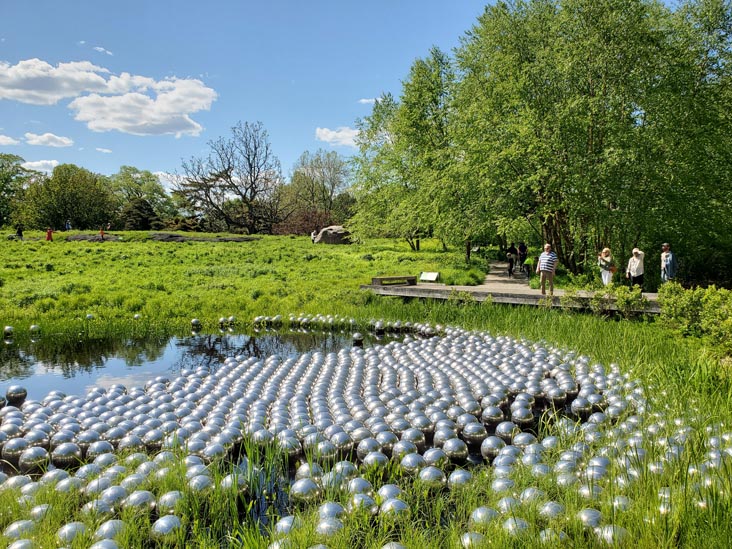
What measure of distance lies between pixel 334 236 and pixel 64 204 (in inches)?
1315

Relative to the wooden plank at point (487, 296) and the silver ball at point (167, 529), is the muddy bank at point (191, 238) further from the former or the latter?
the silver ball at point (167, 529)

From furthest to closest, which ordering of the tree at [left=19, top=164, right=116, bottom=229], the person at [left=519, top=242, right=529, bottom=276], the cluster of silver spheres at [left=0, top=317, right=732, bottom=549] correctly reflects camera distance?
the tree at [left=19, top=164, right=116, bottom=229]
the person at [left=519, top=242, right=529, bottom=276]
the cluster of silver spheres at [left=0, top=317, right=732, bottom=549]

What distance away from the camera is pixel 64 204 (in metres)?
54.2

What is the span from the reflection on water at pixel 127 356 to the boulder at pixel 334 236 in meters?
28.0

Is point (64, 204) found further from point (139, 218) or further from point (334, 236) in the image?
→ point (334, 236)

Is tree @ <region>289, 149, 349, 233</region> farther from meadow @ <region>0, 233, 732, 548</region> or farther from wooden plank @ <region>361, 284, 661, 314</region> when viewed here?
wooden plank @ <region>361, 284, 661, 314</region>

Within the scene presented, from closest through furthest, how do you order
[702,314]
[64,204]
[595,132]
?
[702,314], [595,132], [64,204]

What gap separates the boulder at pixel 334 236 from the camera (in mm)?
40469

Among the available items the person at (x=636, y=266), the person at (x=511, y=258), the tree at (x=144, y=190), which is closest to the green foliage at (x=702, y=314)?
the person at (x=636, y=266)

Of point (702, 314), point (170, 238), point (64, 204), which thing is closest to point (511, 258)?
point (702, 314)

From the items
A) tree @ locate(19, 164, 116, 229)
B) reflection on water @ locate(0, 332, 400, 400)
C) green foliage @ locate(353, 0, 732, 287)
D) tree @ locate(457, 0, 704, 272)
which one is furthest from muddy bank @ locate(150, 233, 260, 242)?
tree @ locate(19, 164, 116, 229)

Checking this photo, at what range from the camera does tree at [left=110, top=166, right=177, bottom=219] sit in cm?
7831

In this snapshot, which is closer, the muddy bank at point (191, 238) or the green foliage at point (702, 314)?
the green foliage at point (702, 314)

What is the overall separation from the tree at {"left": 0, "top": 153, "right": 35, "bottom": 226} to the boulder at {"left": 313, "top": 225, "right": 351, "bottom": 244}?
3960cm
